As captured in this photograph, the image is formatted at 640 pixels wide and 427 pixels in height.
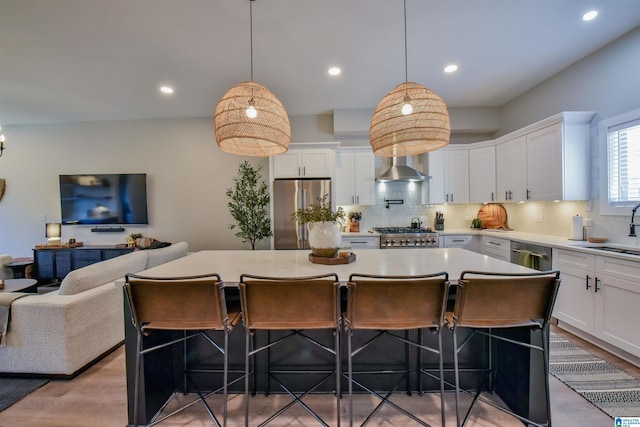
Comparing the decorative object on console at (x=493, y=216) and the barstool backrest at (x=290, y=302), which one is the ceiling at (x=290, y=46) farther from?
the barstool backrest at (x=290, y=302)

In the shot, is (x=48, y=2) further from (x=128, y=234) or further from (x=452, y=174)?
(x=452, y=174)

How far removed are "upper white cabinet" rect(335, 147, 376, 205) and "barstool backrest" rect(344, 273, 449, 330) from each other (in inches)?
119

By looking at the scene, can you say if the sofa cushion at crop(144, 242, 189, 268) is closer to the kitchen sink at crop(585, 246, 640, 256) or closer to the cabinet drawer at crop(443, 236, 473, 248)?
the cabinet drawer at crop(443, 236, 473, 248)

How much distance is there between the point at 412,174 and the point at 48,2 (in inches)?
170

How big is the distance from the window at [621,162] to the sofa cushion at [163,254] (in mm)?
5098

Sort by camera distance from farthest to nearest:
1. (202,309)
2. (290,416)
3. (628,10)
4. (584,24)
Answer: (584,24), (628,10), (290,416), (202,309)

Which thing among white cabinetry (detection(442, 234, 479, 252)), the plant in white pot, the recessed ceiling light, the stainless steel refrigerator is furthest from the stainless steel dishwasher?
the stainless steel refrigerator

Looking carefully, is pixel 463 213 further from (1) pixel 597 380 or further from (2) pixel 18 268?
(2) pixel 18 268

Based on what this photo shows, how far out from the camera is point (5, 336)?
198 cm

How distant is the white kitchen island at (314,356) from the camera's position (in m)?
1.56

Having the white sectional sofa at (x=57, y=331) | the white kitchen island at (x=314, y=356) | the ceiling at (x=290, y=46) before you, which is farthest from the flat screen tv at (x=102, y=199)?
the white kitchen island at (x=314, y=356)

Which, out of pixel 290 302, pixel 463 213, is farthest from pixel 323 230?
pixel 463 213

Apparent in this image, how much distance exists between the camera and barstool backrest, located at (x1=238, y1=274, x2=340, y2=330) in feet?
4.21

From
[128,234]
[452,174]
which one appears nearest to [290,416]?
[452,174]
